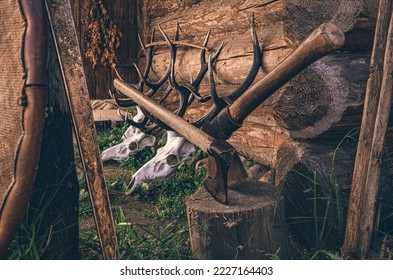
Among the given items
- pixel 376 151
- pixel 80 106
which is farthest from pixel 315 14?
pixel 80 106

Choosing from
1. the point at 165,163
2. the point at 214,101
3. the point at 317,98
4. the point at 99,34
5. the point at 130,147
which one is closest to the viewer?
the point at 214,101

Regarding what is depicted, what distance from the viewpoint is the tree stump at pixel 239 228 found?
2445 mm

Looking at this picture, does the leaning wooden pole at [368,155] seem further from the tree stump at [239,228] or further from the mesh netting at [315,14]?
the mesh netting at [315,14]

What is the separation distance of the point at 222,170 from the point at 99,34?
16.6 feet

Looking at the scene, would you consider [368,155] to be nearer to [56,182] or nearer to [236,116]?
[236,116]

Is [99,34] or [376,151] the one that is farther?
[99,34]

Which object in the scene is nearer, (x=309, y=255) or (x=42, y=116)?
(x=42, y=116)

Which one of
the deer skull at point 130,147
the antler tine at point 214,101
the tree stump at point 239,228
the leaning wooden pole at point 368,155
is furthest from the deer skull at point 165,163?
the leaning wooden pole at point 368,155

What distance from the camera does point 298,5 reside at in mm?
2865

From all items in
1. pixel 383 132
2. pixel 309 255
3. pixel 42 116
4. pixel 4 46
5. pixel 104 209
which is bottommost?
pixel 309 255

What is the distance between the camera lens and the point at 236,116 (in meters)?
2.52

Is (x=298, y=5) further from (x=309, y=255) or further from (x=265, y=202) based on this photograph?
(x=309, y=255)
